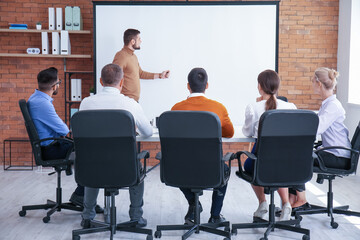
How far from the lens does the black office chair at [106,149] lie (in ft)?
8.45

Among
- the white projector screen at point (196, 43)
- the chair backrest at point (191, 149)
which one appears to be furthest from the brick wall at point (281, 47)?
the chair backrest at point (191, 149)

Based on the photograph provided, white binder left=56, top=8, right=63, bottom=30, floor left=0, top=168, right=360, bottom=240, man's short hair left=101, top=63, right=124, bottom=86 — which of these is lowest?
floor left=0, top=168, right=360, bottom=240

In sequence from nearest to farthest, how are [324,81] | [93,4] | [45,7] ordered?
[324,81] → [93,4] → [45,7]

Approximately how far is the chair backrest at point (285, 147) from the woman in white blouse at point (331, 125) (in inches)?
21.3

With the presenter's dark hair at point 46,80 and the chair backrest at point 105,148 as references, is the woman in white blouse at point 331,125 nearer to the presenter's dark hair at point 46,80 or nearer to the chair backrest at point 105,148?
the chair backrest at point 105,148

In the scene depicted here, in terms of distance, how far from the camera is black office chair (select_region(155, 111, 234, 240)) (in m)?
2.60

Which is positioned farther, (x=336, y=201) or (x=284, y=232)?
(x=336, y=201)

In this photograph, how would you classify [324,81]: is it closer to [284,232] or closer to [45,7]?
[284,232]

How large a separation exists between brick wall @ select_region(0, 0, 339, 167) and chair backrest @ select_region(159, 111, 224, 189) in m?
3.28

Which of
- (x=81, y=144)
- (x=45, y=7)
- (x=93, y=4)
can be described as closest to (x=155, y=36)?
(x=93, y=4)

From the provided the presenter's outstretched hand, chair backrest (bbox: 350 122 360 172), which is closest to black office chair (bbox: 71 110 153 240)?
chair backrest (bbox: 350 122 360 172)

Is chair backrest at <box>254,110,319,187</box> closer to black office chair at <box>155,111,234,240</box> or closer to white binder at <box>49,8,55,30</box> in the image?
black office chair at <box>155,111,234,240</box>

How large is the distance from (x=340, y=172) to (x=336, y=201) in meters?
1.04

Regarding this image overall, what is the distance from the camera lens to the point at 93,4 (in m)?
5.42
